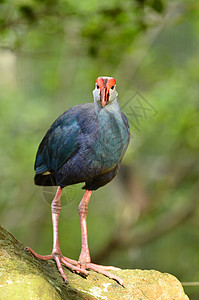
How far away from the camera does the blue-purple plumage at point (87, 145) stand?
11.8 ft

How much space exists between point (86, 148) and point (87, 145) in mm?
27

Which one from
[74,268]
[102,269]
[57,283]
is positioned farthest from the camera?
[102,269]

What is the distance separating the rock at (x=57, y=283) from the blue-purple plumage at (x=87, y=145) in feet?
2.53

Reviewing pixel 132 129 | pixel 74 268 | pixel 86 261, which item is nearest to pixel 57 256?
pixel 74 268

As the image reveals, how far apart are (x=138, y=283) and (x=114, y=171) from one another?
1.01 m

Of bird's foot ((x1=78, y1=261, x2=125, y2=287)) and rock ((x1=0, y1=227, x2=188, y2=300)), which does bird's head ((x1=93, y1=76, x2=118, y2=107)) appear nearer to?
rock ((x1=0, y1=227, x2=188, y2=300))

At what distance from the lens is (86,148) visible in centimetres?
371

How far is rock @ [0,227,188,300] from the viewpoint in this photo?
113 inches

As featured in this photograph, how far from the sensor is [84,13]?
19.3 feet

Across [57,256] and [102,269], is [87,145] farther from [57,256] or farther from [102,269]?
[102,269]

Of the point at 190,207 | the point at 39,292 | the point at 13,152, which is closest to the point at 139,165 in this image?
the point at 190,207

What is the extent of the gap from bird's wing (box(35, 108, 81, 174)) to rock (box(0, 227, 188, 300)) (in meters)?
0.77

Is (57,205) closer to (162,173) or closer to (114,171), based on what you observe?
(114,171)

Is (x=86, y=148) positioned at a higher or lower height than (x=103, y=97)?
lower
